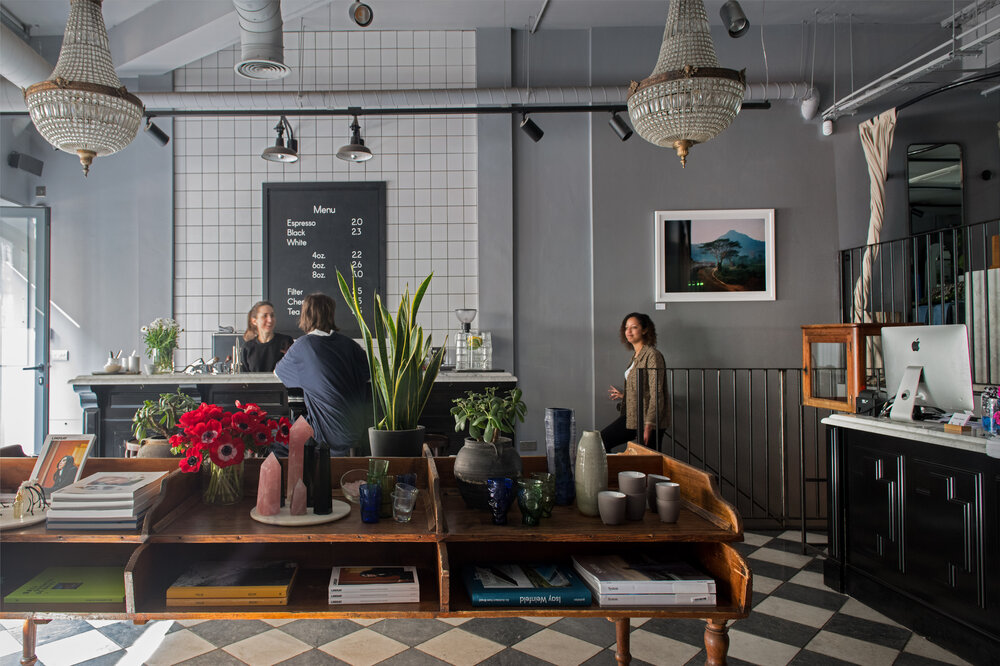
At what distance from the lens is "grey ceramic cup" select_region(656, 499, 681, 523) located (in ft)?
6.26

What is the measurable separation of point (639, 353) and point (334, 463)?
300 centimetres

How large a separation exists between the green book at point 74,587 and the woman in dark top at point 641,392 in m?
3.28

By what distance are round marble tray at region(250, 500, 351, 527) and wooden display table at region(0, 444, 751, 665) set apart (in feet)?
0.06

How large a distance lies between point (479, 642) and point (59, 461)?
184cm

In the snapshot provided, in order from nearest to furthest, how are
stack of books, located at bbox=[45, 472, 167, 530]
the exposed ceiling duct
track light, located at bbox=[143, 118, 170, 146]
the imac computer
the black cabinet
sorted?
stack of books, located at bbox=[45, 472, 167, 530], the black cabinet, the imac computer, the exposed ceiling duct, track light, located at bbox=[143, 118, 170, 146]

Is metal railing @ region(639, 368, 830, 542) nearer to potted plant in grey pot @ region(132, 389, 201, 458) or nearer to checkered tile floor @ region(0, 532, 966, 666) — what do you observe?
checkered tile floor @ region(0, 532, 966, 666)

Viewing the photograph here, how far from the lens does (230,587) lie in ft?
6.05

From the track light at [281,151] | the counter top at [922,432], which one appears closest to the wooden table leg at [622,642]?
the counter top at [922,432]

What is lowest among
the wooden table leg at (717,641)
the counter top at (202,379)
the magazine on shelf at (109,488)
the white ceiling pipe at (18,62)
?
the wooden table leg at (717,641)

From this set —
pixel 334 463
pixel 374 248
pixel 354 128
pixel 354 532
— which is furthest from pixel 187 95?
pixel 354 532

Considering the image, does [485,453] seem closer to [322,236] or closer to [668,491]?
[668,491]

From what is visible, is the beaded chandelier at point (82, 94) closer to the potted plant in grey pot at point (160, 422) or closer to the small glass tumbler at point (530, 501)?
the potted plant in grey pot at point (160, 422)

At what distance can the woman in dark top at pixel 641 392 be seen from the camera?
4.55 m

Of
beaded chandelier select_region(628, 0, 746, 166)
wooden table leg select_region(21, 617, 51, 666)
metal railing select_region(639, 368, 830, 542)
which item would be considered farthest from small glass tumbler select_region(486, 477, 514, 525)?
metal railing select_region(639, 368, 830, 542)
